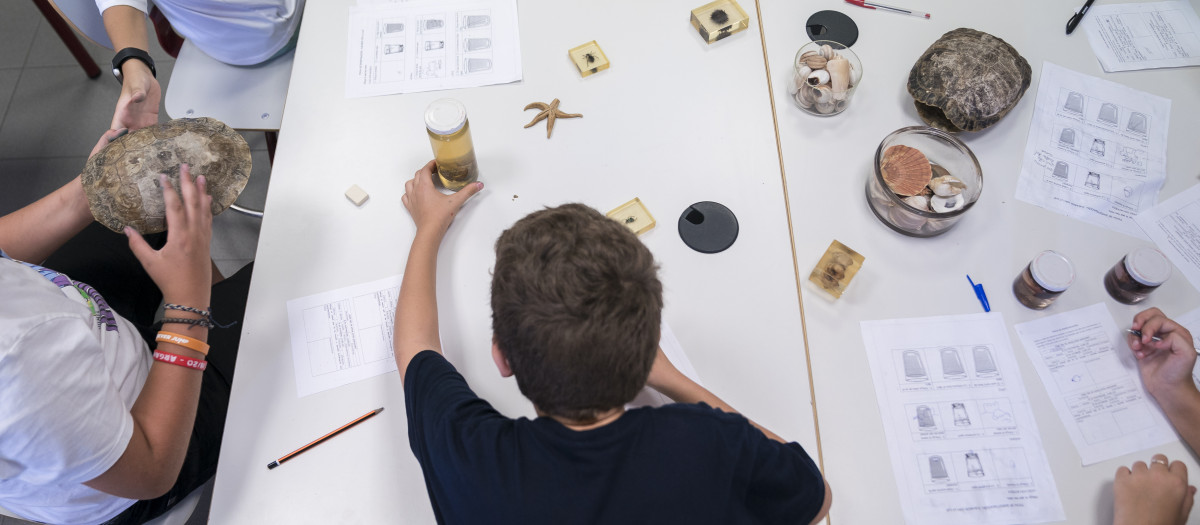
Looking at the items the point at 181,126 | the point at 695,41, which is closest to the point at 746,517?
the point at 695,41

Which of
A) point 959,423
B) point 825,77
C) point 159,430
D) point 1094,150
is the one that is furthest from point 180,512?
point 1094,150

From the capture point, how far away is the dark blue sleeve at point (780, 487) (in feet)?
2.53

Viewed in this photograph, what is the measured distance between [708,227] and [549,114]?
38 cm

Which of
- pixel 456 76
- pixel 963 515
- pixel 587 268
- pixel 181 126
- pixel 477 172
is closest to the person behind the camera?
pixel 587 268

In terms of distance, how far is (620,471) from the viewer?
2.33ft

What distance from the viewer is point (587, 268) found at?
2.36 feet

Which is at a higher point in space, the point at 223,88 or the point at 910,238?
the point at 223,88

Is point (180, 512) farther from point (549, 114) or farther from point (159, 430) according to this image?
point (549, 114)

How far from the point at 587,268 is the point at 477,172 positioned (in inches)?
20.3

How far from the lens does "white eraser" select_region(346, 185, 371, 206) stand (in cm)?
113

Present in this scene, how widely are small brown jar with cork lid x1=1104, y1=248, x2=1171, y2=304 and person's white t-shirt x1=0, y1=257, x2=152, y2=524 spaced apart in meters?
1.56

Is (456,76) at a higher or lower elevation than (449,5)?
lower

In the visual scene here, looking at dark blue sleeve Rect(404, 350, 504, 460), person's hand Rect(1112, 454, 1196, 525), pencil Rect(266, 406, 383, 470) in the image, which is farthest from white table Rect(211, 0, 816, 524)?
person's hand Rect(1112, 454, 1196, 525)

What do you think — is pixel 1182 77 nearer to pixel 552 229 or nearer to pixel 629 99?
pixel 629 99
